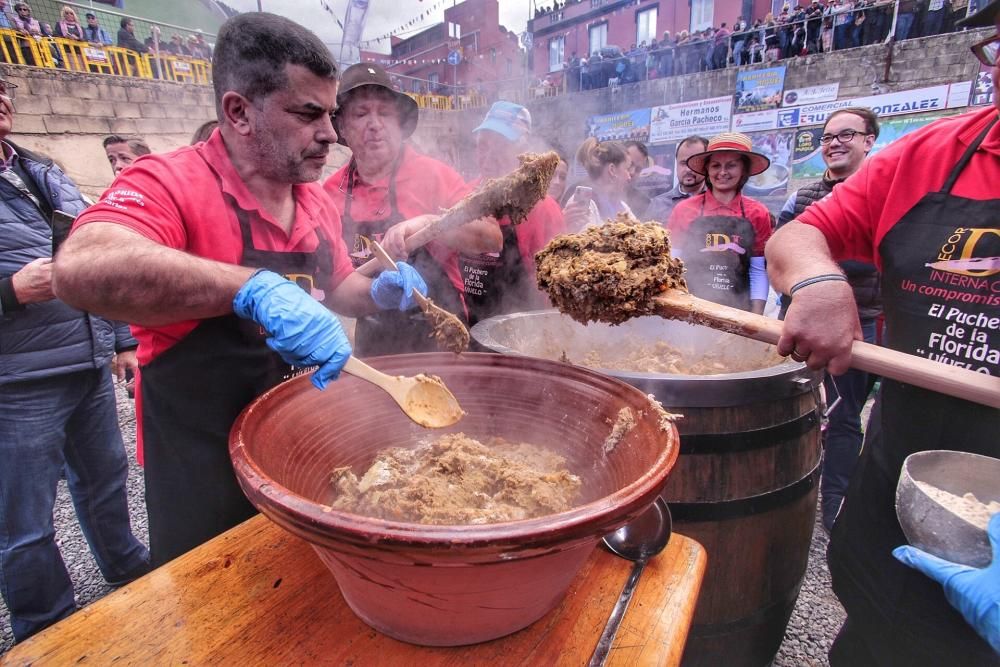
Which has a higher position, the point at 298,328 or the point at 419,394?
the point at 298,328

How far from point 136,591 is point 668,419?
Result: 1.46 m

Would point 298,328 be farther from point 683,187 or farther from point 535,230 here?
point 683,187

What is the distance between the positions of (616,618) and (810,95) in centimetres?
1545

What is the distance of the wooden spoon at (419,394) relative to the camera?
5.20ft

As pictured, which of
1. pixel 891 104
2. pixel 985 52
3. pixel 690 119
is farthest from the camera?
pixel 690 119

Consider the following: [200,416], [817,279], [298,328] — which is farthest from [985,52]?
[200,416]

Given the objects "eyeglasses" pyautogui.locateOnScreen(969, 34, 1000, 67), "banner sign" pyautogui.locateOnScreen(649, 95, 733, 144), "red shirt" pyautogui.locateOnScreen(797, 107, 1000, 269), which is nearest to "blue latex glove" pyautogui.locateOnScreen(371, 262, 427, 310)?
"red shirt" pyautogui.locateOnScreen(797, 107, 1000, 269)

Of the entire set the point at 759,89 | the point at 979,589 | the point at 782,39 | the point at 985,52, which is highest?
the point at 782,39

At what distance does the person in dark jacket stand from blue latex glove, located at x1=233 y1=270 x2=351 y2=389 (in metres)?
1.69

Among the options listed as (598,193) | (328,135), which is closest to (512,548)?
(328,135)

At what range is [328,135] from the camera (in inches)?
78.1

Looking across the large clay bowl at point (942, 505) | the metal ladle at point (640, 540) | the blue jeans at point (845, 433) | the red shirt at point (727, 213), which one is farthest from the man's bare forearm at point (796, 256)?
the red shirt at point (727, 213)

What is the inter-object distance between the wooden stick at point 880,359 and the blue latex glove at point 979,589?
32 cm

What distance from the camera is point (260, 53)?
178 cm
